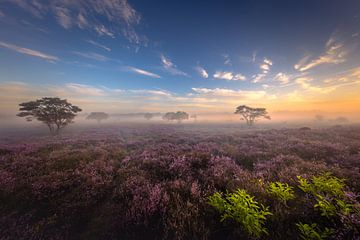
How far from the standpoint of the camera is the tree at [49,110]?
23.1 m

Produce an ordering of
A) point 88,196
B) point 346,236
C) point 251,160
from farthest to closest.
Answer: point 251,160 → point 88,196 → point 346,236

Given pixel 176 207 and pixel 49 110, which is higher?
pixel 49 110

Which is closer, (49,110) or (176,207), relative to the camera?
(176,207)

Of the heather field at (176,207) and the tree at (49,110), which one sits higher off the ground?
the tree at (49,110)

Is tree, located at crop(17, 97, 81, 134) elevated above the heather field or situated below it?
above

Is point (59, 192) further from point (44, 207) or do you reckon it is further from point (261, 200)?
point (261, 200)

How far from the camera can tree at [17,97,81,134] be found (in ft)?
75.8

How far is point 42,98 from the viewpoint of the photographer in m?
24.5

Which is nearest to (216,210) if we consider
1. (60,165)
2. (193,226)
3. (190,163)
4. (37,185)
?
(193,226)

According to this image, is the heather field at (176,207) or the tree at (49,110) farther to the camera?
the tree at (49,110)

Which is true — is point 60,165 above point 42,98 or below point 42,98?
below

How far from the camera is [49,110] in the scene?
24.7m

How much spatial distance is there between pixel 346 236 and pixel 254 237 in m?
1.52

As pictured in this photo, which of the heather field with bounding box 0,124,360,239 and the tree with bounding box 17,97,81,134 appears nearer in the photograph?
the heather field with bounding box 0,124,360,239
